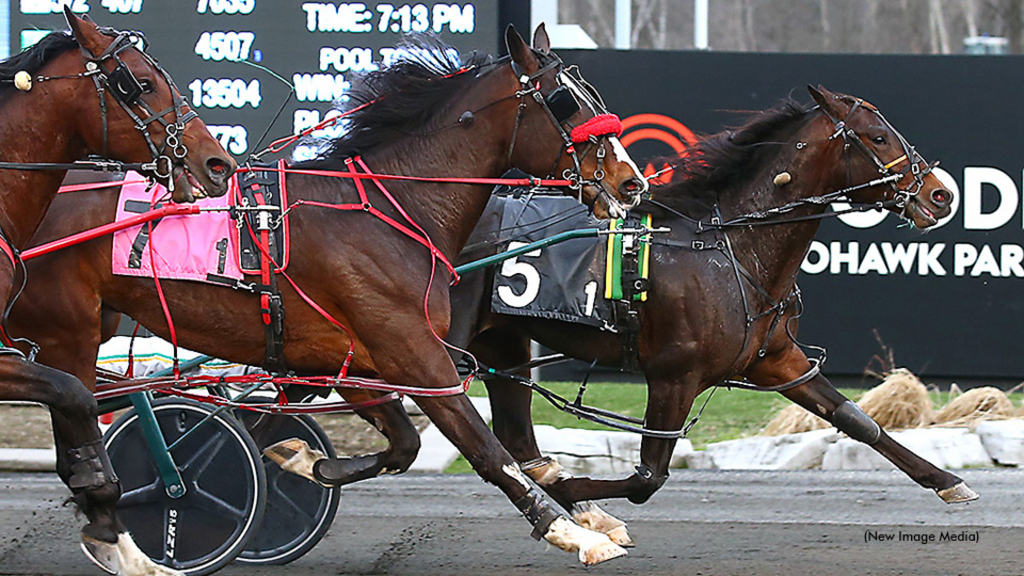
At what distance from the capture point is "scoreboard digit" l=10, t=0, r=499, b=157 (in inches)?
361

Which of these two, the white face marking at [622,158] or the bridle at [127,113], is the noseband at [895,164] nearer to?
the white face marking at [622,158]

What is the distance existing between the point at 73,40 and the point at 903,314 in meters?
7.30

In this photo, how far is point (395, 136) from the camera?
18.0 feet

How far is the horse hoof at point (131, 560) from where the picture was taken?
492 cm

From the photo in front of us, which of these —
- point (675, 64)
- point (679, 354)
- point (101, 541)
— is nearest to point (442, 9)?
point (675, 64)

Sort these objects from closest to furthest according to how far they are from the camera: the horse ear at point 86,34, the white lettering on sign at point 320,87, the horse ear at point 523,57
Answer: the horse ear at point 86,34 → the horse ear at point 523,57 → the white lettering on sign at point 320,87

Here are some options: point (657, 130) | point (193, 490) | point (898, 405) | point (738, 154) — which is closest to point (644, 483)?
point (738, 154)

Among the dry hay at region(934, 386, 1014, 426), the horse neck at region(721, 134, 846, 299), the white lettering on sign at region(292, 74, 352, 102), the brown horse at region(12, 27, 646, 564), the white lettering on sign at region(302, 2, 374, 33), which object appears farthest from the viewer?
the white lettering on sign at region(302, 2, 374, 33)

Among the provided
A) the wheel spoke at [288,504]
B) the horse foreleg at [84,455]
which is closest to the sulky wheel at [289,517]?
the wheel spoke at [288,504]

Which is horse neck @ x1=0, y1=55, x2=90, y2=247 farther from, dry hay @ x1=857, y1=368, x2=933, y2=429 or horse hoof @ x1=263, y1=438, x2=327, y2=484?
dry hay @ x1=857, y1=368, x2=933, y2=429

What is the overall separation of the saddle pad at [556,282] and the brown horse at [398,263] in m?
0.62

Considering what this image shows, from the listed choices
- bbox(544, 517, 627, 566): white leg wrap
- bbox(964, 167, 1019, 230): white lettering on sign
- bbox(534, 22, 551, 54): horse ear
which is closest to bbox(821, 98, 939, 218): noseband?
bbox(534, 22, 551, 54): horse ear

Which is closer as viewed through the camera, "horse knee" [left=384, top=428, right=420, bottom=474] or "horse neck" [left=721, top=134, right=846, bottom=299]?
"horse knee" [left=384, top=428, right=420, bottom=474]

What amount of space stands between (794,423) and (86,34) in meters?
5.44
